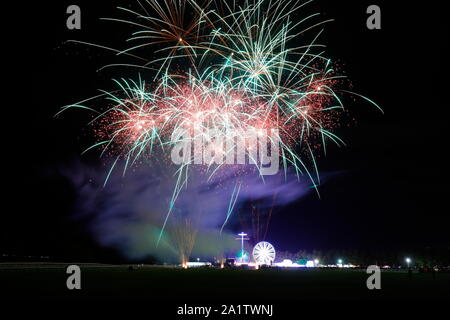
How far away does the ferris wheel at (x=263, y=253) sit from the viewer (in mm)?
89188

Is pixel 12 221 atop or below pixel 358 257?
atop

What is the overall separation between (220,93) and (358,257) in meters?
108

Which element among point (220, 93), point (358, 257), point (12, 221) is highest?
point (220, 93)

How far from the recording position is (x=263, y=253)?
89.3 m

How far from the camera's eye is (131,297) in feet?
68.1

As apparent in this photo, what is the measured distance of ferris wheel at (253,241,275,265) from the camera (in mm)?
89188
